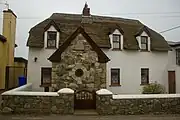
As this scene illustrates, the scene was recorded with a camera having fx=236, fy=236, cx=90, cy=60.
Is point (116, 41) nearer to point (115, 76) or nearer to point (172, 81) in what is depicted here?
point (115, 76)

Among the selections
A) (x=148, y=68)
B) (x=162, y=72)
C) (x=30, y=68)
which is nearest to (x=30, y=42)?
(x=30, y=68)

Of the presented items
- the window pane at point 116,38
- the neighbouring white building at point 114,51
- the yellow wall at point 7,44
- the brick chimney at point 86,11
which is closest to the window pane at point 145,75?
the neighbouring white building at point 114,51

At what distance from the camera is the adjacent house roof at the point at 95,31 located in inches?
829

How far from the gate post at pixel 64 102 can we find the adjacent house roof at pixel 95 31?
909cm

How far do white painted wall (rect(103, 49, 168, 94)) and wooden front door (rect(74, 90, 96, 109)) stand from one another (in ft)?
23.2

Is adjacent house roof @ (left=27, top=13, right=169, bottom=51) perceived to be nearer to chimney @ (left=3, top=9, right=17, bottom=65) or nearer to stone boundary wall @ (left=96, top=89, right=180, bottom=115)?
chimney @ (left=3, top=9, right=17, bottom=65)

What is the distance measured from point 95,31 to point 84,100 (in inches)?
387

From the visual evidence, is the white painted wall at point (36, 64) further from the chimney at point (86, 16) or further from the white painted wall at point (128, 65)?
→ the chimney at point (86, 16)

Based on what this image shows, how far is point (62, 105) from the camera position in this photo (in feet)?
40.1

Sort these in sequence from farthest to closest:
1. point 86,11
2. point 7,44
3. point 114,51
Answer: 1. point 86,11
2. point 7,44
3. point 114,51

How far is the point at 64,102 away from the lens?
12.3 meters

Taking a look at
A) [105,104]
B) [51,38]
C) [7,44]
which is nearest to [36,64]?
[51,38]

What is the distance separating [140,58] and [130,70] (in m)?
1.57

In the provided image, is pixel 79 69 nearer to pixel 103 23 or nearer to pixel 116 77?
pixel 116 77
